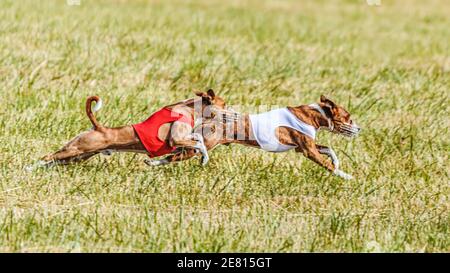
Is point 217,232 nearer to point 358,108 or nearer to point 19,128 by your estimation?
point 19,128

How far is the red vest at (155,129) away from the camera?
6.71 m

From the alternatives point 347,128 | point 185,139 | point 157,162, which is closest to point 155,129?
point 185,139

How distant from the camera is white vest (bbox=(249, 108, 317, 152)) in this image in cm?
688

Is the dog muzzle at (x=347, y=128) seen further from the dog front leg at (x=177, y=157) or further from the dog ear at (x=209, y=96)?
the dog front leg at (x=177, y=157)

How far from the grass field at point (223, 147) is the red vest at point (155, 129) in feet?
1.27

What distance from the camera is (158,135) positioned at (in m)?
6.74

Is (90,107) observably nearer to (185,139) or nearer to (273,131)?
(185,139)

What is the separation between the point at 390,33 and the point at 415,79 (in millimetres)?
4131

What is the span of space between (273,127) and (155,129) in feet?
2.54

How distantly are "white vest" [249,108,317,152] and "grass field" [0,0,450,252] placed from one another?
0.43m

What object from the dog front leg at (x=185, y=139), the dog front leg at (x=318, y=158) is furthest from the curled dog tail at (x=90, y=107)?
the dog front leg at (x=318, y=158)

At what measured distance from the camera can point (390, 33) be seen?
15844 mm

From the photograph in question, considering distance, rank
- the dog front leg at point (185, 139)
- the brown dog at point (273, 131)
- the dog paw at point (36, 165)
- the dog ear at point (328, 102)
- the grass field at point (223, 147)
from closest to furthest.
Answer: the grass field at point (223, 147) < the dog front leg at point (185, 139) < the brown dog at point (273, 131) < the dog ear at point (328, 102) < the dog paw at point (36, 165)
